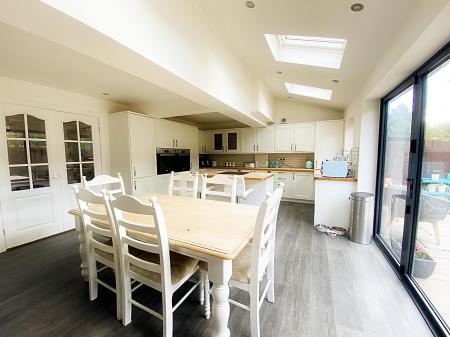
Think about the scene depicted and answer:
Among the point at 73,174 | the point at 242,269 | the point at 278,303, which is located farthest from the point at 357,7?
the point at 73,174

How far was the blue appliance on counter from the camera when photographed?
314cm

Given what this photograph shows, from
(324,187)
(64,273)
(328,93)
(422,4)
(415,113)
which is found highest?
(328,93)

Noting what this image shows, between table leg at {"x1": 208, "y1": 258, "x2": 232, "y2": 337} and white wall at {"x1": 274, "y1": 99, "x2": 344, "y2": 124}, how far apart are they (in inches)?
193

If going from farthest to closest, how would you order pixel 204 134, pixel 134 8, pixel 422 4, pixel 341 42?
pixel 204 134 → pixel 341 42 → pixel 134 8 → pixel 422 4

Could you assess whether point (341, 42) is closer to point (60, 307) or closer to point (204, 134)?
point (60, 307)

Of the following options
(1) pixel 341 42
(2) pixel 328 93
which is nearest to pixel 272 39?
(1) pixel 341 42

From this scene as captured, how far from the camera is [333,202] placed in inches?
126

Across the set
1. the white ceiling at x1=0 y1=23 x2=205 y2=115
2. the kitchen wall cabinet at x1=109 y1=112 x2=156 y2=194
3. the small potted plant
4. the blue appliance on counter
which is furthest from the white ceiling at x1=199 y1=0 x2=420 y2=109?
the kitchen wall cabinet at x1=109 y1=112 x2=156 y2=194

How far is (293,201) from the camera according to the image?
5.14 metres

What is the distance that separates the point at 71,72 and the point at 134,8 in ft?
5.53

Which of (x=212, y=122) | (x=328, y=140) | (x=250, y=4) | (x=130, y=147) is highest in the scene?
(x=250, y=4)

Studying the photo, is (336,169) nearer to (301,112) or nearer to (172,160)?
(301,112)

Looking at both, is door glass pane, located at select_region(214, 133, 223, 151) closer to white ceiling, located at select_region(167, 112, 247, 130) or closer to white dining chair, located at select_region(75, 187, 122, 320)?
white ceiling, located at select_region(167, 112, 247, 130)

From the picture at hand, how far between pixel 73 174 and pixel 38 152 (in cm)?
57
